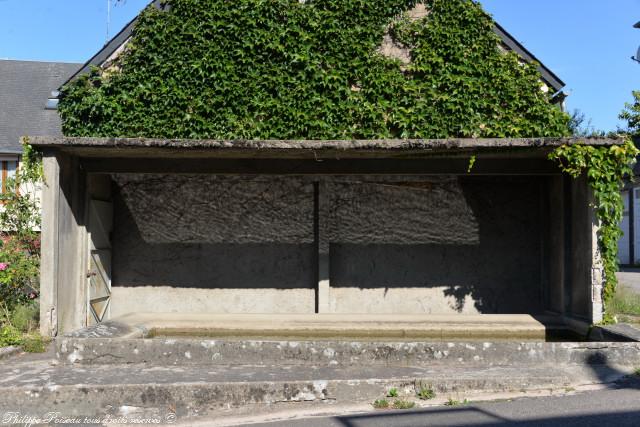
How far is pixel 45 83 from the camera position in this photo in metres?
21.7

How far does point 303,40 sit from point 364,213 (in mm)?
3063

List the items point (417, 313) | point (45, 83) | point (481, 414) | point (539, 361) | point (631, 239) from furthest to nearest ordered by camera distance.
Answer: point (631, 239)
point (45, 83)
point (417, 313)
point (539, 361)
point (481, 414)

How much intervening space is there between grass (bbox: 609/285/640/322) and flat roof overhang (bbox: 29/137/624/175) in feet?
9.98

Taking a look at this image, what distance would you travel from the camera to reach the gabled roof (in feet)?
31.8

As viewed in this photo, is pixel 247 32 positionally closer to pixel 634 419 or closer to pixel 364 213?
pixel 364 213

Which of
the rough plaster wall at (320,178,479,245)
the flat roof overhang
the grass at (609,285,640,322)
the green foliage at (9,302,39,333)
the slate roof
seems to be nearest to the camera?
the flat roof overhang

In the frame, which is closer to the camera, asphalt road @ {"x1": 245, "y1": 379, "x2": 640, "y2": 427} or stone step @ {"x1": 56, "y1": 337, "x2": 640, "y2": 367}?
asphalt road @ {"x1": 245, "y1": 379, "x2": 640, "y2": 427}

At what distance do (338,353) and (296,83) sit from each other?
4612mm

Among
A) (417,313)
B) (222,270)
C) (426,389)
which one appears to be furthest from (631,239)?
(426,389)

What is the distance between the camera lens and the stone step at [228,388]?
566 centimetres

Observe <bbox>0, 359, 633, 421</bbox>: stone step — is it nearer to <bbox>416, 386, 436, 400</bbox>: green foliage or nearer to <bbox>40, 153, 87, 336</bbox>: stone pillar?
<bbox>416, 386, 436, 400</bbox>: green foliage

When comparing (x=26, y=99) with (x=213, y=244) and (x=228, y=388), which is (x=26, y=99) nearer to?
(x=213, y=244)

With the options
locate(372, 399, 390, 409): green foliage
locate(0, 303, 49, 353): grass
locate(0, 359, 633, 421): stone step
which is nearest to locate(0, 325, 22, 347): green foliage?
locate(0, 303, 49, 353): grass

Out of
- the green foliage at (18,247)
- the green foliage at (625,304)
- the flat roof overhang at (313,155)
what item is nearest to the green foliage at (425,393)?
the flat roof overhang at (313,155)
